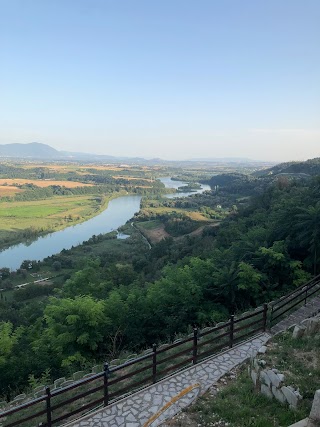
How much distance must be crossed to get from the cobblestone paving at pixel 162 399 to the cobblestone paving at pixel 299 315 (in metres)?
1.58

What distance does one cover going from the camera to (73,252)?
65812 millimetres

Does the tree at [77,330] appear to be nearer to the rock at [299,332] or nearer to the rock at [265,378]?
the rock at [265,378]

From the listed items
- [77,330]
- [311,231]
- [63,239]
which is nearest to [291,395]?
[77,330]

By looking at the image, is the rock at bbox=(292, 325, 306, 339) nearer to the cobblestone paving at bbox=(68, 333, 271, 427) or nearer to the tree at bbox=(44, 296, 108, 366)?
the cobblestone paving at bbox=(68, 333, 271, 427)

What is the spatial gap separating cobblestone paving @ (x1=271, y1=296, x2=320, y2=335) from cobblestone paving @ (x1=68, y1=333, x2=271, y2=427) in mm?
1585

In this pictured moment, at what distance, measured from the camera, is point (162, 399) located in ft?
23.0

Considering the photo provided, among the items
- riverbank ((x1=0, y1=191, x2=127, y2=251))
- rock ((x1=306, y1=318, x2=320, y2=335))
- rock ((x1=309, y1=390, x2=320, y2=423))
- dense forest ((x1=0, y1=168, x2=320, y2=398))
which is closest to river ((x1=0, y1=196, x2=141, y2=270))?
riverbank ((x1=0, y1=191, x2=127, y2=251))

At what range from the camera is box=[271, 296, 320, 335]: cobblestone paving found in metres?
9.72

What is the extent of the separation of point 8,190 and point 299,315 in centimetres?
16347

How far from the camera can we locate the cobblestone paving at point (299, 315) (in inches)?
383

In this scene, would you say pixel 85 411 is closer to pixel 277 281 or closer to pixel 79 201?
pixel 277 281

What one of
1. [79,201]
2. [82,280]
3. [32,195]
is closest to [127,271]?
[82,280]

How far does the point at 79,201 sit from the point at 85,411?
139 m

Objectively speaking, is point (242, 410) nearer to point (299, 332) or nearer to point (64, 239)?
point (299, 332)
